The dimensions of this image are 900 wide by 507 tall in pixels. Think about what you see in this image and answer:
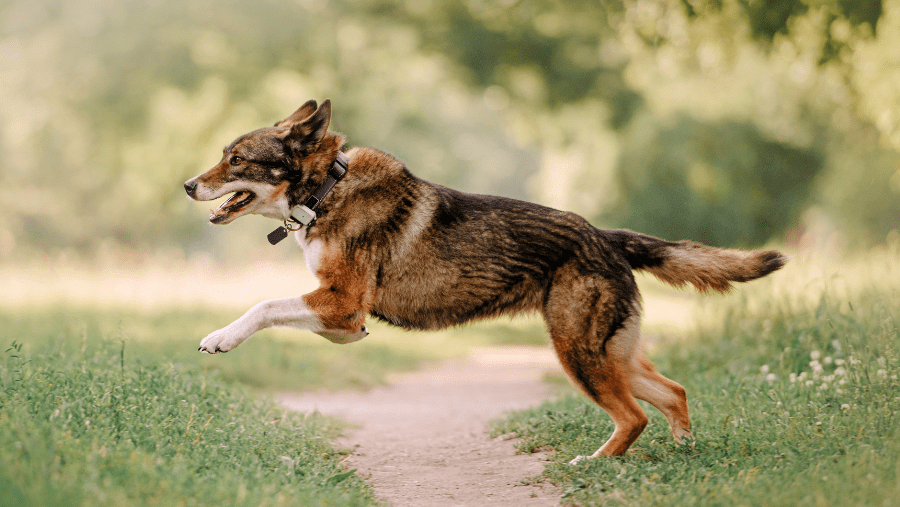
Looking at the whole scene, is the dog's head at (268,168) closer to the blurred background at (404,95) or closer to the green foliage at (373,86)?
the green foliage at (373,86)

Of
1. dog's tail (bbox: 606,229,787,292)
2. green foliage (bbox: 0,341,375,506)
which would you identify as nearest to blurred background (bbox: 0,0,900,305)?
dog's tail (bbox: 606,229,787,292)

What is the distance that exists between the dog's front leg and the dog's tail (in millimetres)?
2039

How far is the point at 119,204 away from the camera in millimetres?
30516

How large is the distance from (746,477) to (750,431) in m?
1.12

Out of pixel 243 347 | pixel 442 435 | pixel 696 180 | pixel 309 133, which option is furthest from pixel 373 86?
pixel 309 133

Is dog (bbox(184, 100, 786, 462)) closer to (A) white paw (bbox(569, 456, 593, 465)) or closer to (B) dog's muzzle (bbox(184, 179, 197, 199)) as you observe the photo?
(B) dog's muzzle (bbox(184, 179, 197, 199))

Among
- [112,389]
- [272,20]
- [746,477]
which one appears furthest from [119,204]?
[746,477]

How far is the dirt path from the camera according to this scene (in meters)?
4.73

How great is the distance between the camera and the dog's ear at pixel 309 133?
5168 mm

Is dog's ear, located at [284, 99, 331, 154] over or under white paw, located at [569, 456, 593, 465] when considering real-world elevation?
over

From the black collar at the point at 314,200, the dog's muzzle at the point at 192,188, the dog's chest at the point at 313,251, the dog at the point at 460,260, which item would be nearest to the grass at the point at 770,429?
the dog at the point at 460,260

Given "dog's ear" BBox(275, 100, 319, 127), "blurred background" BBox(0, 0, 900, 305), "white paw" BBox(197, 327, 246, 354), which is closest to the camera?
"white paw" BBox(197, 327, 246, 354)

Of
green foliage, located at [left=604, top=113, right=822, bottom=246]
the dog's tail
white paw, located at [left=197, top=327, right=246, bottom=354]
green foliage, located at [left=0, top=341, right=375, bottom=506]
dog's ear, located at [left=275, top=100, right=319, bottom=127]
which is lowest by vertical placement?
green foliage, located at [left=0, top=341, right=375, bottom=506]

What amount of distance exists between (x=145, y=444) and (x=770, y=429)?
410cm
